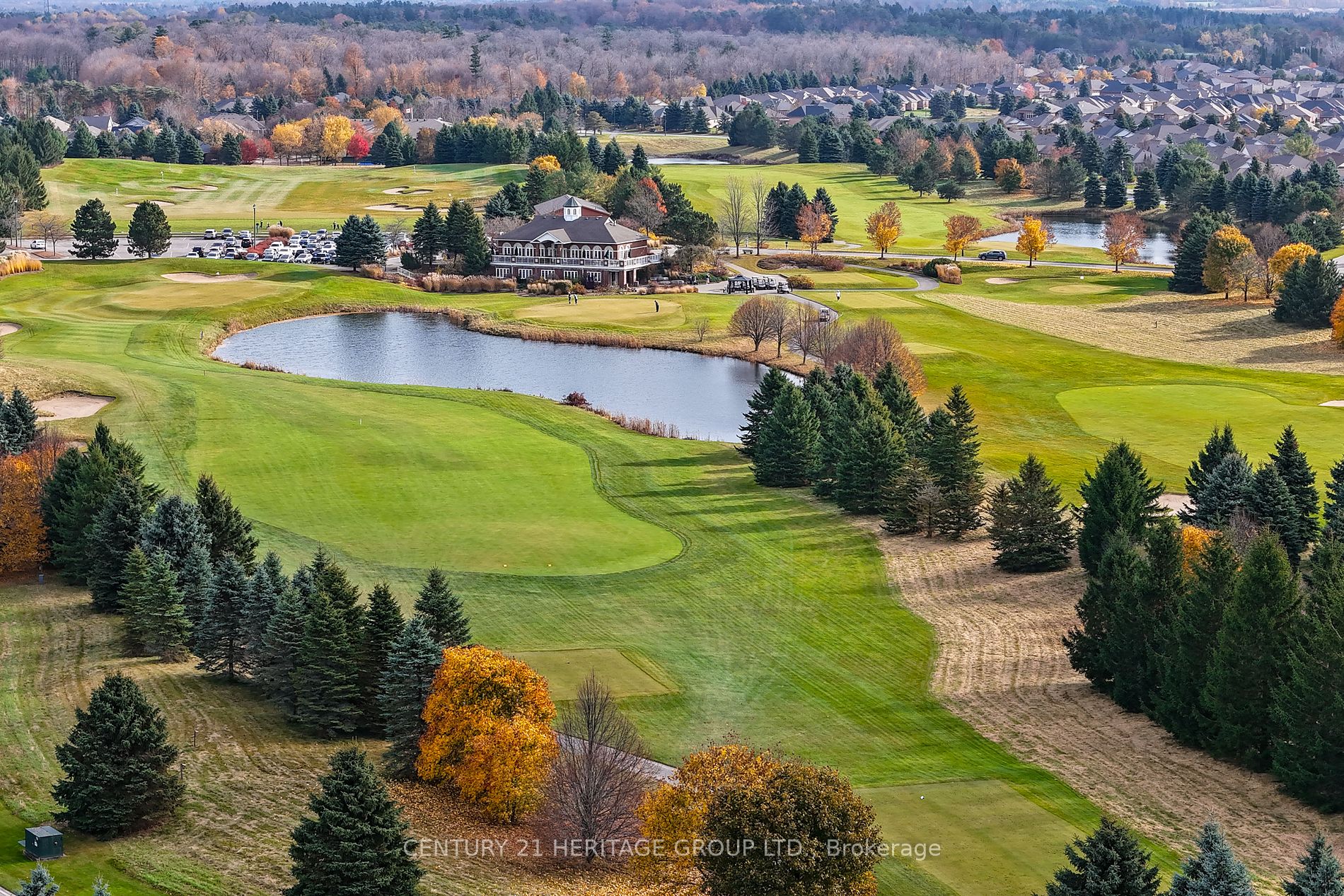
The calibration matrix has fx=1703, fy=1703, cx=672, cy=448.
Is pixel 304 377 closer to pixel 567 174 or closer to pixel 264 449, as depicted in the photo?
pixel 264 449

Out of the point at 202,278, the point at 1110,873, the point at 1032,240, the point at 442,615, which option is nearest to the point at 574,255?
the point at 202,278

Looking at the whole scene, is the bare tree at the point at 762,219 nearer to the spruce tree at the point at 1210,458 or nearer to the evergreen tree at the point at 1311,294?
the evergreen tree at the point at 1311,294

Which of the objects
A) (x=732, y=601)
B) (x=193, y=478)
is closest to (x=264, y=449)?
(x=193, y=478)

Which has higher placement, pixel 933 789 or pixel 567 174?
pixel 567 174

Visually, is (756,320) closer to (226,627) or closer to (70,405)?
(70,405)

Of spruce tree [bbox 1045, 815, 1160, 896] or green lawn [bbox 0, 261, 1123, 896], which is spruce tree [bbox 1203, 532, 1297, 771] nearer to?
green lawn [bbox 0, 261, 1123, 896]

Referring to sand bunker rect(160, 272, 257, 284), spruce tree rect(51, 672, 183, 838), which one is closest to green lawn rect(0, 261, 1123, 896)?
spruce tree rect(51, 672, 183, 838)
